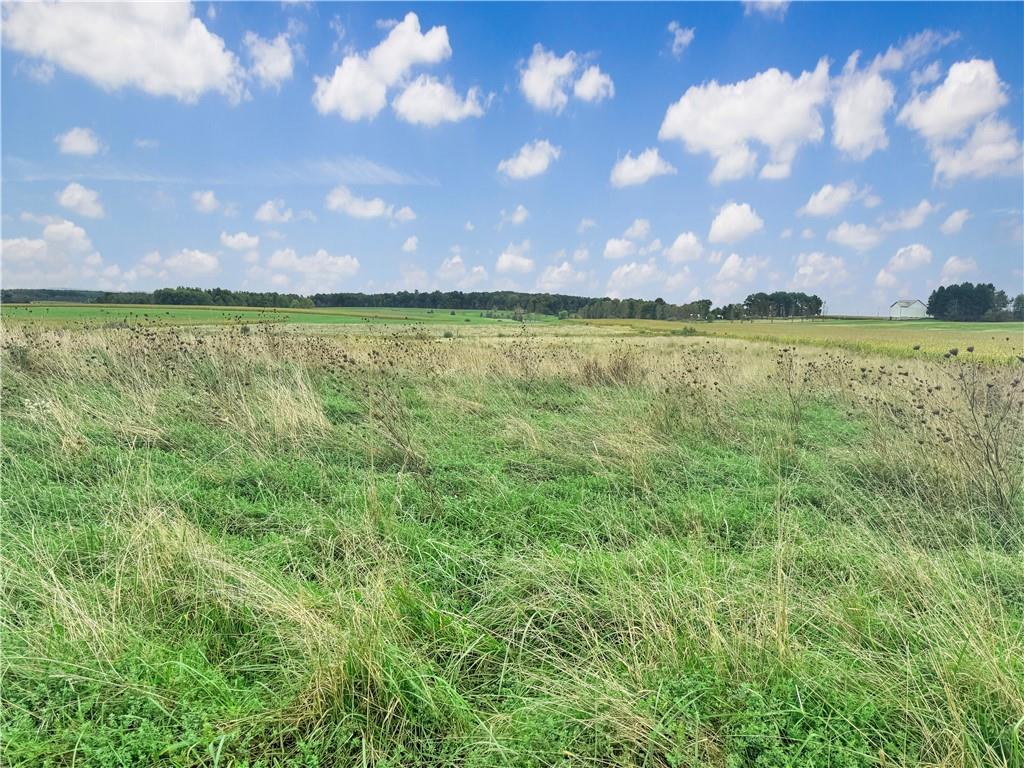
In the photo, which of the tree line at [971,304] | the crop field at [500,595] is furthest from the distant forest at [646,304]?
the crop field at [500,595]

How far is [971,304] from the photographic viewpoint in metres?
70.7

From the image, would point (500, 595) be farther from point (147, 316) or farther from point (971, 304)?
point (971, 304)

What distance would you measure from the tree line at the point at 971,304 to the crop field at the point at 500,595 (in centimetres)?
7642

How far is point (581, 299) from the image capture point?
109 m

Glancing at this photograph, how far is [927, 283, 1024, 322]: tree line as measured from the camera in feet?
204

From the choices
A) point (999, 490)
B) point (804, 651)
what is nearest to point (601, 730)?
point (804, 651)

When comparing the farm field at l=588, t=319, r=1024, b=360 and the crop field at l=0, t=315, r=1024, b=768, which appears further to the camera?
the farm field at l=588, t=319, r=1024, b=360

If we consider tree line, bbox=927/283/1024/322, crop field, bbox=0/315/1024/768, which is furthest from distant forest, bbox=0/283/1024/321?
crop field, bbox=0/315/1024/768

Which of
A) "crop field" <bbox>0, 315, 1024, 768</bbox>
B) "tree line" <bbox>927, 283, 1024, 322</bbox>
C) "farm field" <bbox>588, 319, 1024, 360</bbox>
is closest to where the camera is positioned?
"crop field" <bbox>0, 315, 1024, 768</bbox>

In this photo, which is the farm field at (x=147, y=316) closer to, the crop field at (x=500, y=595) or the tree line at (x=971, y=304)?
the crop field at (x=500, y=595)

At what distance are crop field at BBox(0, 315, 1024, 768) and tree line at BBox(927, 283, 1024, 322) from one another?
76415mm

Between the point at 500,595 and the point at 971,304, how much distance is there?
93.3 metres

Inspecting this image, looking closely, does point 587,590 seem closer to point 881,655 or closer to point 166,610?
point 881,655

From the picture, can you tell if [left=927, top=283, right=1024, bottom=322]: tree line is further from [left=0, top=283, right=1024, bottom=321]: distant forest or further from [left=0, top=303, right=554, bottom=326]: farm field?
[left=0, top=303, right=554, bottom=326]: farm field
